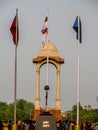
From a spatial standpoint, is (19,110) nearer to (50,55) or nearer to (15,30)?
(50,55)

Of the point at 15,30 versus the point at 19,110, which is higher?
the point at 15,30

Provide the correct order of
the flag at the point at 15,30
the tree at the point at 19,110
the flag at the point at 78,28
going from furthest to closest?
the tree at the point at 19,110 → the flag at the point at 78,28 → the flag at the point at 15,30

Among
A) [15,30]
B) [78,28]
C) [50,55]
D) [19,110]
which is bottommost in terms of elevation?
[19,110]

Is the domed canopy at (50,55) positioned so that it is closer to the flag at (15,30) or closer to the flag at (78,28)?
the flag at (78,28)

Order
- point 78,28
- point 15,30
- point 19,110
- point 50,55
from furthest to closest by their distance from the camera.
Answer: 1. point 19,110
2. point 50,55
3. point 78,28
4. point 15,30

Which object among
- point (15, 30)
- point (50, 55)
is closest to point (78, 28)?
point (15, 30)

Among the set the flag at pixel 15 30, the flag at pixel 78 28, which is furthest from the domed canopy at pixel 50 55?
the flag at pixel 15 30

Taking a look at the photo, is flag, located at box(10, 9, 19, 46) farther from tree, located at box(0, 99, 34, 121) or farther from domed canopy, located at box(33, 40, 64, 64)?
tree, located at box(0, 99, 34, 121)

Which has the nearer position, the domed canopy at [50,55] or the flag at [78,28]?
the flag at [78,28]

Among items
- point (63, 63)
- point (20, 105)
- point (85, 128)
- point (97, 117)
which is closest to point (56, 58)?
point (63, 63)

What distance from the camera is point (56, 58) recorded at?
158ft

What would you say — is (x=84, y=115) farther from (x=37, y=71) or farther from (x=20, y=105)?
(x=37, y=71)

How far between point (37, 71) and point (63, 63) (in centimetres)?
250

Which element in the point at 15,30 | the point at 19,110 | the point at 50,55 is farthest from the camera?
the point at 19,110
